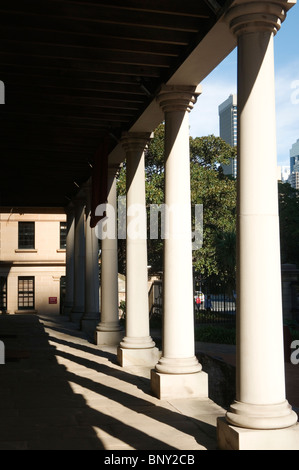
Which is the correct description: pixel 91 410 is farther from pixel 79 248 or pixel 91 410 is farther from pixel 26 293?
pixel 26 293

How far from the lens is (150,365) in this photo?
13992mm

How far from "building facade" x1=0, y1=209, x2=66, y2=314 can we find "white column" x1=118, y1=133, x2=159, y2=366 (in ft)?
106

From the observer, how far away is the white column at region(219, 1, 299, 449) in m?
6.68

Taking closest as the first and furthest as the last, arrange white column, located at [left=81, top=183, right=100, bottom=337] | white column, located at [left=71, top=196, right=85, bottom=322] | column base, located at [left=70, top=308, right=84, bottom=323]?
white column, located at [left=81, top=183, right=100, bottom=337]
white column, located at [left=71, top=196, right=85, bottom=322]
column base, located at [left=70, top=308, right=84, bottom=323]

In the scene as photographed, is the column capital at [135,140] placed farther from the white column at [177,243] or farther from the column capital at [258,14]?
the column capital at [258,14]

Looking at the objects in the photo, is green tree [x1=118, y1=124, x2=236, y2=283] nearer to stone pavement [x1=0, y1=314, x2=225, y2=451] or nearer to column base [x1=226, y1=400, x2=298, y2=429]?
stone pavement [x1=0, y1=314, x2=225, y2=451]

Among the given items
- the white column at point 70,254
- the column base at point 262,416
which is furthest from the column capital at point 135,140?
the white column at point 70,254

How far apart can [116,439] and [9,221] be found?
1573 inches

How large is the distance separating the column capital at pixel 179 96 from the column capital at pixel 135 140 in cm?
353

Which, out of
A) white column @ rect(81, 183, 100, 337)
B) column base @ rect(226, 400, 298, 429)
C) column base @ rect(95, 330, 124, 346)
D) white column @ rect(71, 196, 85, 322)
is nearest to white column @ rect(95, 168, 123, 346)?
column base @ rect(95, 330, 124, 346)

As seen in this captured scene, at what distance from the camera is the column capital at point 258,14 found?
686 centimetres

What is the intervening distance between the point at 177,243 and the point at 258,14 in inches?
193

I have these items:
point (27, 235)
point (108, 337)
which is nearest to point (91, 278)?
→ point (108, 337)

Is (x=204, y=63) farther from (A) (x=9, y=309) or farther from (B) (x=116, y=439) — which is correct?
(A) (x=9, y=309)
